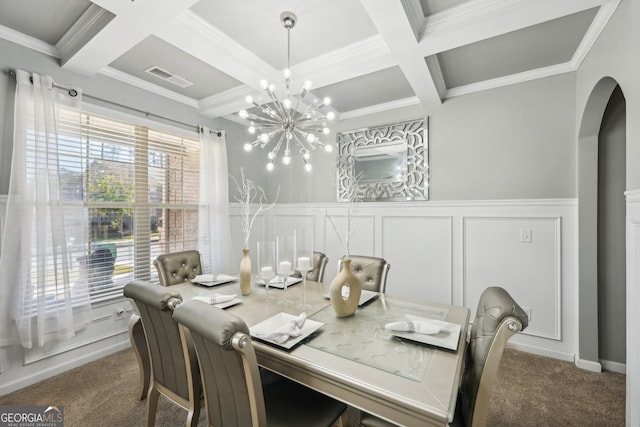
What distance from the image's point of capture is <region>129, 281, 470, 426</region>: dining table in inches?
35.6

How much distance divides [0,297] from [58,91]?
1.56m

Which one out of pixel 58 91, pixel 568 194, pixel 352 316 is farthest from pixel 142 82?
pixel 568 194

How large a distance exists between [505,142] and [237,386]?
298 cm

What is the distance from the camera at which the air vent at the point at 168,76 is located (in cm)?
256

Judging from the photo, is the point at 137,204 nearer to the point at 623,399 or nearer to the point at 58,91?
the point at 58,91

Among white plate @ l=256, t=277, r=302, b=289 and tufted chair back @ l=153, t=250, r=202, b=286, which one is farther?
tufted chair back @ l=153, t=250, r=202, b=286

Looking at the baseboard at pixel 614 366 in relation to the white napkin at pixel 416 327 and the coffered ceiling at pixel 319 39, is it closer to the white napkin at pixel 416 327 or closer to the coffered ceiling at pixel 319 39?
the white napkin at pixel 416 327

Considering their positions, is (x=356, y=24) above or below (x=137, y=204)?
above

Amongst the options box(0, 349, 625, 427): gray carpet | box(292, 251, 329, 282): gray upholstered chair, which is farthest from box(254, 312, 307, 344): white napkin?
box(292, 251, 329, 282): gray upholstered chair

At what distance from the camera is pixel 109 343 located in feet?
8.57

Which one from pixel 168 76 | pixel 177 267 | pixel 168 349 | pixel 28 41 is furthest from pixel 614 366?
pixel 28 41

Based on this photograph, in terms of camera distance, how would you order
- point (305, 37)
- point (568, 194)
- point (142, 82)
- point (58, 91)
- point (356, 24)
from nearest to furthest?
point (356, 24), point (305, 37), point (58, 91), point (568, 194), point (142, 82)

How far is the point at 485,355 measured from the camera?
109cm

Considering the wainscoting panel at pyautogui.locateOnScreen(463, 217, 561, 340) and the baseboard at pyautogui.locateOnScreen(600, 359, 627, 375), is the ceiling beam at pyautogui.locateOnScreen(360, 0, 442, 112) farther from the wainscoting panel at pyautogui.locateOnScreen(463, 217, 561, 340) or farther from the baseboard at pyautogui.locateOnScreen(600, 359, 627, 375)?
the baseboard at pyautogui.locateOnScreen(600, 359, 627, 375)
